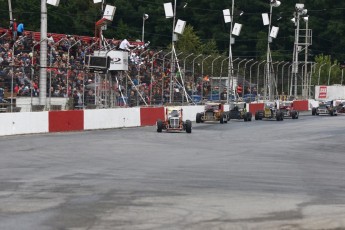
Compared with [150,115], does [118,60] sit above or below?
above

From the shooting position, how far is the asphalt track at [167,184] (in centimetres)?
1041

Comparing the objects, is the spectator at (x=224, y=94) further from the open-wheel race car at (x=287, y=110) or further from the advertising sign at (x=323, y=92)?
the advertising sign at (x=323, y=92)

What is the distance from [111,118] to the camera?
33531 millimetres

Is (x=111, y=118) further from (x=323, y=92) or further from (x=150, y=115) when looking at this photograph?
(x=323, y=92)

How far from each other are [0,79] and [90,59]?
5.90 m

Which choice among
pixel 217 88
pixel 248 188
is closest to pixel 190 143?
pixel 248 188

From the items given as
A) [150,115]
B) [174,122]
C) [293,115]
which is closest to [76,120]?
[174,122]

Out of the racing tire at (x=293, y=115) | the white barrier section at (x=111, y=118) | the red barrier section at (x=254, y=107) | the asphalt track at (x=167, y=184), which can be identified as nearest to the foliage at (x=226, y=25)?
the red barrier section at (x=254, y=107)

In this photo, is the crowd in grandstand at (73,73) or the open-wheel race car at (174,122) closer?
the crowd in grandstand at (73,73)

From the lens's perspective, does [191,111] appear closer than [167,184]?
No

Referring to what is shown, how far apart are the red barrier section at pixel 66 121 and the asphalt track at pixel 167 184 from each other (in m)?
3.16

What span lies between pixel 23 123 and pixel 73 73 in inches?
171

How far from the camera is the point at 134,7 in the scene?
99.0 meters

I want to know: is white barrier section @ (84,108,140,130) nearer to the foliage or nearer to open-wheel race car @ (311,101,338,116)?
open-wheel race car @ (311,101,338,116)
